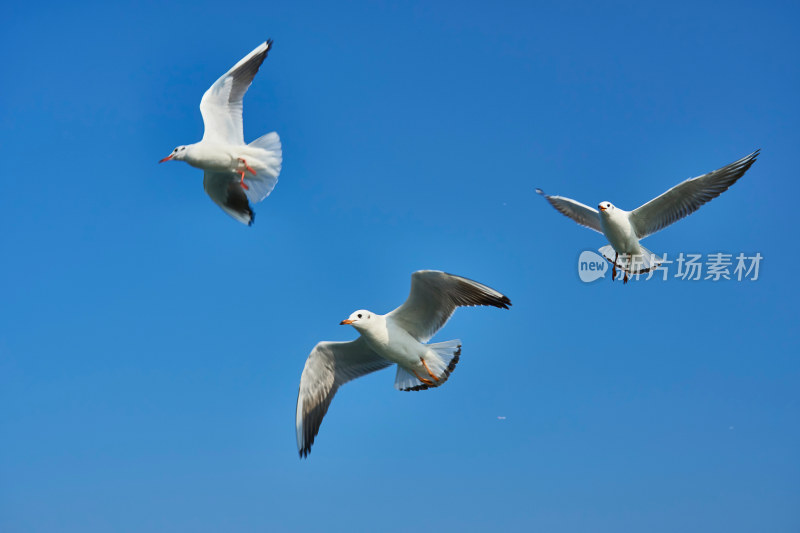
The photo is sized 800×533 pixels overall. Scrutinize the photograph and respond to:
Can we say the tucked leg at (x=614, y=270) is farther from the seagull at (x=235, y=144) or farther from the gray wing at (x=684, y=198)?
the seagull at (x=235, y=144)

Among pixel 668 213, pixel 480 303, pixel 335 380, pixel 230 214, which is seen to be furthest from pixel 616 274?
pixel 230 214

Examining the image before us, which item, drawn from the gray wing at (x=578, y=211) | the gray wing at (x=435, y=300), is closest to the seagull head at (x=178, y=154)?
the gray wing at (x=435, y=300)

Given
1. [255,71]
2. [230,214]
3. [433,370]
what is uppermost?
[255,71]

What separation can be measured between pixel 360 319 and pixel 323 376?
983mm

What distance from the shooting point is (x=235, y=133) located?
329 inches

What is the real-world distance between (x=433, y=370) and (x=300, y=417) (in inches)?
56.7

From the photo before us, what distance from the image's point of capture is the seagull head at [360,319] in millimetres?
7180

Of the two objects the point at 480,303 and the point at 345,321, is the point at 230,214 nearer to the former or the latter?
the point at 345,321

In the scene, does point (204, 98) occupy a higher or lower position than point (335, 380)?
higher

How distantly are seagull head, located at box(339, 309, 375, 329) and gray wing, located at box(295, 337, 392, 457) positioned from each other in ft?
1.78

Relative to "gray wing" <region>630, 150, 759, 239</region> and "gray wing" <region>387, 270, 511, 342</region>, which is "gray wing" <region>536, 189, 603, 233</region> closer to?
"gray wing" <region>630, 150, 759, 239</region>

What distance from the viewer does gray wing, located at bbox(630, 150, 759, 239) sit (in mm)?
8594

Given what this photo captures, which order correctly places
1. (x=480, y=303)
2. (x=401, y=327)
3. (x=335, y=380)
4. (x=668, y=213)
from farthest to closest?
1. (x=668, y=213)
2. (x=335, y=380)
3. (x=401, y=327)
4. (x=480, y=303)

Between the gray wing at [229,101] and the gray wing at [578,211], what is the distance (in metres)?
3.93
